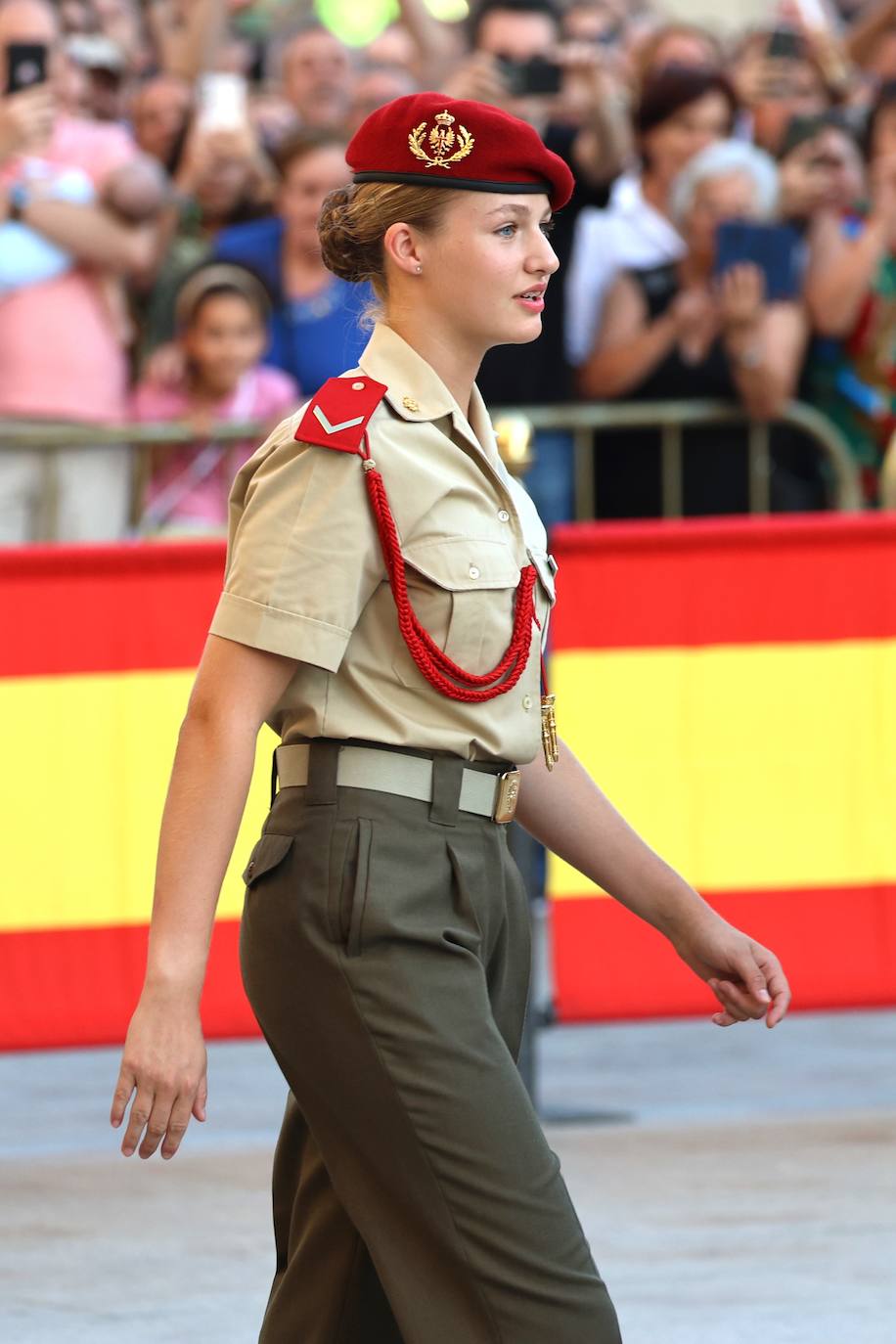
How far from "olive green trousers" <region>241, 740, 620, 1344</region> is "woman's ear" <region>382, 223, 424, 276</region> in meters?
0.56

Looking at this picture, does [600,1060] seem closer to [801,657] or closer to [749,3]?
[801,657]

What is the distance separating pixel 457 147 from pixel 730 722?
2636 millimetres

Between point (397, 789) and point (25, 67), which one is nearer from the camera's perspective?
point (397, 789)

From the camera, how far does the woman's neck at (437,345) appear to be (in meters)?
2.60

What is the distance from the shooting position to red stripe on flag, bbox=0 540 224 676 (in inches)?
188

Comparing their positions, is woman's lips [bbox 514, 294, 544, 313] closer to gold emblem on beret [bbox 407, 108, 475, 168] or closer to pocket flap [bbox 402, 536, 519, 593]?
gold emblem on beret [bbox 407, 108, 475, 168]

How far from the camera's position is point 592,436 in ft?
22.2

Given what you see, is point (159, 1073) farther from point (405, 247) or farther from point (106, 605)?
point (106, 605)

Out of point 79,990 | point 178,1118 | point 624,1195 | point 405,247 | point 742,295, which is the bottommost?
point 624,1195

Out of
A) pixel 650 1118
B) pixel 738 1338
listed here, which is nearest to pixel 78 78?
pixel 650 1118

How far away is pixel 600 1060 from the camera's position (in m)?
5.89

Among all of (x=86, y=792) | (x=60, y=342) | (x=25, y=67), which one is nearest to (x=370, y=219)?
(x=86, y=792)

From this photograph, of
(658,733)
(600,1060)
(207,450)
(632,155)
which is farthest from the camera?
(632,155)

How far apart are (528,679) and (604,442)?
425 cm
